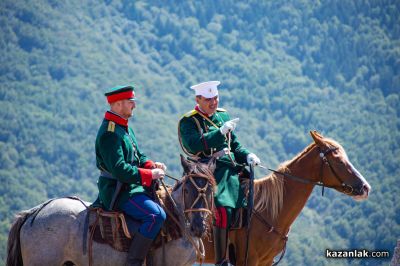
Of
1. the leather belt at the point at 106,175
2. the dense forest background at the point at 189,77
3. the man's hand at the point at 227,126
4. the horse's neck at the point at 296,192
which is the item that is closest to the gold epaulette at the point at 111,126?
the leather belt at the point at 106,175

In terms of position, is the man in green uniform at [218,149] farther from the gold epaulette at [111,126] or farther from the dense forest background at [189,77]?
→ the dense forest background at [189,77]

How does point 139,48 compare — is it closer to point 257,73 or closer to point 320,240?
point 257,73

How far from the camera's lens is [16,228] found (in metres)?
13.3

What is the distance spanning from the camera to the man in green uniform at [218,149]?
604 inches

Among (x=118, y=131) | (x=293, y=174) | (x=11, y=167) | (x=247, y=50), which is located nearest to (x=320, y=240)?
(x=11, y=167)

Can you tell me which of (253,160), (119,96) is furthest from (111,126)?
(253,160)

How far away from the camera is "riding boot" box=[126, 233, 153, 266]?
43.1 ft

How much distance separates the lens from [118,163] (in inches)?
520

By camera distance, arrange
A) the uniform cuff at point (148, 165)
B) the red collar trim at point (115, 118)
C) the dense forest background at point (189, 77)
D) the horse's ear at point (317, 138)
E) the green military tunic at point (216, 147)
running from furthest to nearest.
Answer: the dense forest background at point (189, 77) < the horse's ear at point (317, 138) < the green military tunic at point (216, 147) < the uniform cuff at point (148, 165) < the red collar trim at point (115, 118)

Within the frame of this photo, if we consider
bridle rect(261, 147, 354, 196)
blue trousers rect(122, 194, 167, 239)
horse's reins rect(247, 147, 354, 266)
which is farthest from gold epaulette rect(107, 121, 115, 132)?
bridle rect(261, 147, 354, 196)

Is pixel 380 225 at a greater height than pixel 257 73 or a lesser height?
lesser

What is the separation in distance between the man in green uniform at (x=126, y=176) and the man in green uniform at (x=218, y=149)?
1624 mm

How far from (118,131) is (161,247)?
1.77 meters

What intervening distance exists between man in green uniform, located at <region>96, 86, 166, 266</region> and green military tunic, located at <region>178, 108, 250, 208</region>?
1598 millimetres
